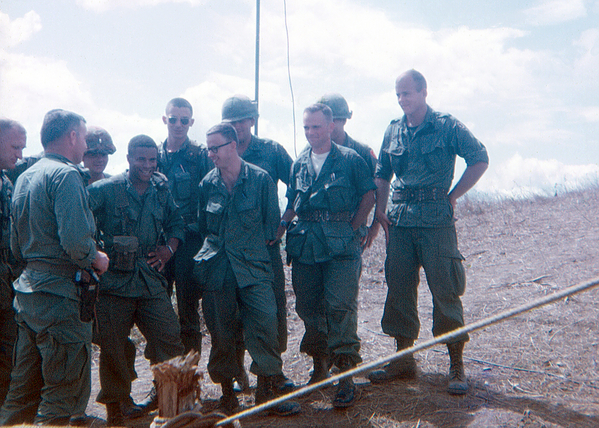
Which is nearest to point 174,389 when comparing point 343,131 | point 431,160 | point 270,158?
point 431,160

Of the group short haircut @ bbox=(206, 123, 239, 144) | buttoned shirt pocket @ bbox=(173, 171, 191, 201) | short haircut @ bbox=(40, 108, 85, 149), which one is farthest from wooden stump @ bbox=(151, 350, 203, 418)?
buttoned shirt pocket @ bbox=(173, 171, 191, 201)

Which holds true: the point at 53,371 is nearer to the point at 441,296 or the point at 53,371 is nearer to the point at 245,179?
the point at 245,179

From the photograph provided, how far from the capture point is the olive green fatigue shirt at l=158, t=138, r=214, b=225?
4844 millimetres

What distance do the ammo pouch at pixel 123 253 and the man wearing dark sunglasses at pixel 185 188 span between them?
0.72 meters

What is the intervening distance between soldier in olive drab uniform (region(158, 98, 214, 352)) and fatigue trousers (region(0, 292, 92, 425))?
1.27 metres

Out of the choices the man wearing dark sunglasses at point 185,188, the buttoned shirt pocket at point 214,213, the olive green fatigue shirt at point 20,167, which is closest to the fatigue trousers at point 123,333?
the man wearing dark sunglasses at point 185,188

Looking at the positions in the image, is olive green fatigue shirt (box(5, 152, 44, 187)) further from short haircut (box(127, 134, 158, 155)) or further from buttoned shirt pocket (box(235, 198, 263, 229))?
buttoned shirt pocket (box(235, 198, 263, 229))

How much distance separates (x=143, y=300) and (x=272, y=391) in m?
1.25

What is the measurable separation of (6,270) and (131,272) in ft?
3.17

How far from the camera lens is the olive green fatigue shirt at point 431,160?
168 inches

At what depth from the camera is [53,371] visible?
3211 millimetres

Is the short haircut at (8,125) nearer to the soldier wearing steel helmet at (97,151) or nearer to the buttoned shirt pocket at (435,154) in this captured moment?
the soldier wearing steel helmet at (97,151)

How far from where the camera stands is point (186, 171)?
16.2 feet

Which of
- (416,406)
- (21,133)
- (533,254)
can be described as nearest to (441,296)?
(416,406)
